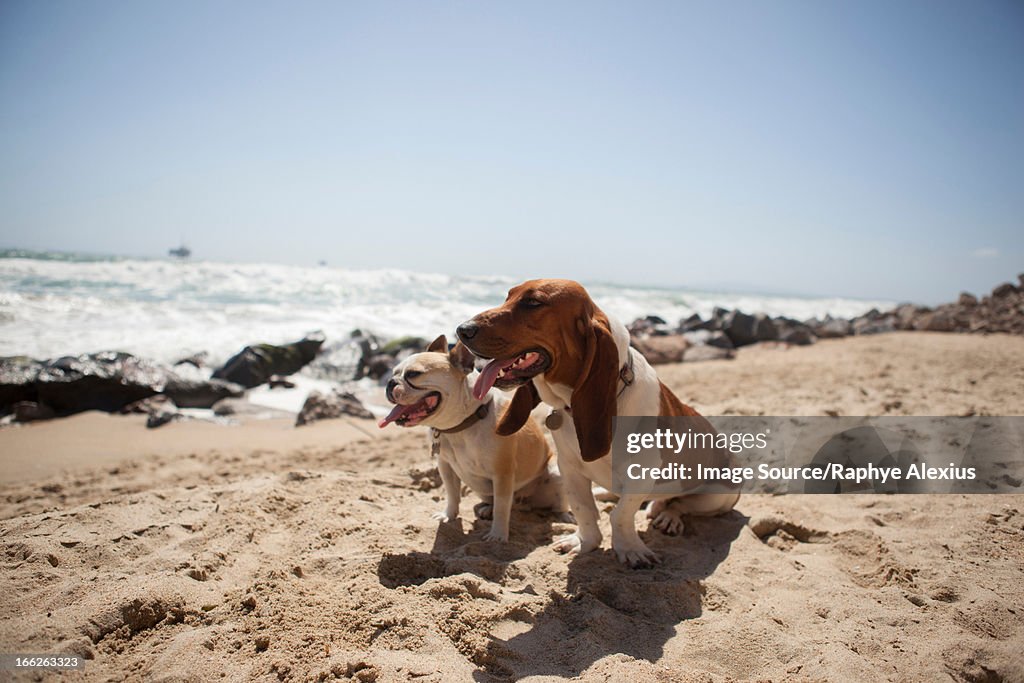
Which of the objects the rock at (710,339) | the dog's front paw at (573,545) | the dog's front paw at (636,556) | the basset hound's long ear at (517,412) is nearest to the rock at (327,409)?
the dog's front paw at (573,545)

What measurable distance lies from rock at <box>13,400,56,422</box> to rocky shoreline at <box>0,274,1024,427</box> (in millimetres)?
11

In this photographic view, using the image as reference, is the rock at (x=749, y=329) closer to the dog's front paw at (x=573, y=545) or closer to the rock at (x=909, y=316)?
the rock at (x=909, y=316)

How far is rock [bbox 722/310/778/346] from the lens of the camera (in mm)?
15812

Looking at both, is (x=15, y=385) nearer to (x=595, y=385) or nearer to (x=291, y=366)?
(x=291, y=366)

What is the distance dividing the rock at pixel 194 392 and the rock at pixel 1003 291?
83.6 feet

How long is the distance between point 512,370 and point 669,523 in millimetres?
1788

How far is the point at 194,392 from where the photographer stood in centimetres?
909

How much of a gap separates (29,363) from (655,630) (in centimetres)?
1032

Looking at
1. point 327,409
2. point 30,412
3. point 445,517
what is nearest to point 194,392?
point 30,412

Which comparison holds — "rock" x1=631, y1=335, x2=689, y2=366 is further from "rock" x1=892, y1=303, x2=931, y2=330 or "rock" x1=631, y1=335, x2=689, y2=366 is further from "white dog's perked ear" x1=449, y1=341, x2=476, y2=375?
"white dog's perked ear" x1=449, y1=341, x2=476, y2=375

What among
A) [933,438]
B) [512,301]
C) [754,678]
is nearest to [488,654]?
[754,678]

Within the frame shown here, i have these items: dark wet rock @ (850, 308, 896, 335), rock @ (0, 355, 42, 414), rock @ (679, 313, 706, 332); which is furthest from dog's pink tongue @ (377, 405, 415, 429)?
dark wet rock @ (850, 308, 896, 335)

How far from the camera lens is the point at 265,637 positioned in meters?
2.34

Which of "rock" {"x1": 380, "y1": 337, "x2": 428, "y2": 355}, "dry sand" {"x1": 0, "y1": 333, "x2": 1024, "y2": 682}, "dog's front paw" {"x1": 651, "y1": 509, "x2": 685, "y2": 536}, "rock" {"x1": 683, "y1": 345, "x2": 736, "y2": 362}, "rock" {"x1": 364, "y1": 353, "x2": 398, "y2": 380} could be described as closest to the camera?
"dry sand" {"x1": 0, "y1": 333, "x2": 1024, "y2": 682}
